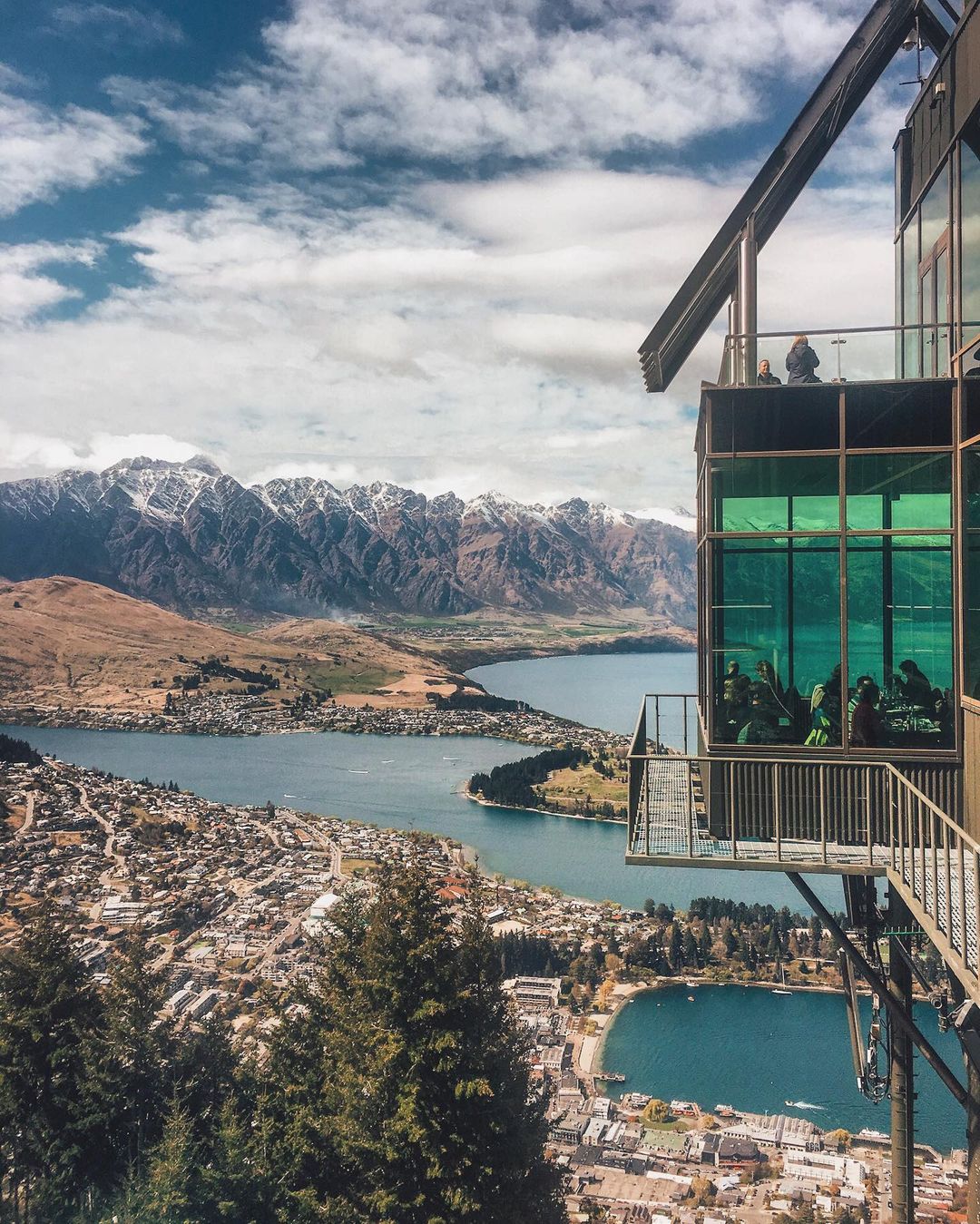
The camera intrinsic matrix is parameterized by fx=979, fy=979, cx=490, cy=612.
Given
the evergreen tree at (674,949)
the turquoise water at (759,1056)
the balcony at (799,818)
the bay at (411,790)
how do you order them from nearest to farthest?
1. the balcony at (799,818)
2. the turquoise water at (759,1056)
3. the evergreen tree at (674,949)
4. the bay at (411,790)

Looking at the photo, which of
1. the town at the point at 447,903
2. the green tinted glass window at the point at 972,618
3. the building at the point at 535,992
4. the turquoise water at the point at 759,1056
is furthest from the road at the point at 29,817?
the green tinted glass window at the point at 972,618

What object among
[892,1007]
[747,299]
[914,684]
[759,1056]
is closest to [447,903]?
[892,1007]

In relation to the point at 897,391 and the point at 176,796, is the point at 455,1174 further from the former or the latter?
the point at 176,796

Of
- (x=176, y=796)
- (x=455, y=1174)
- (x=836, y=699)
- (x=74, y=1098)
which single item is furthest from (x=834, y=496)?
(x=176, y=796)

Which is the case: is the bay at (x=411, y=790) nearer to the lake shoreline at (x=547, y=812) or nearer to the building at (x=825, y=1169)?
the lake shoreline at (x=547, y=812)

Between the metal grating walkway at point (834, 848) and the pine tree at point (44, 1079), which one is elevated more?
the metal grating walkway at point (834, 848)

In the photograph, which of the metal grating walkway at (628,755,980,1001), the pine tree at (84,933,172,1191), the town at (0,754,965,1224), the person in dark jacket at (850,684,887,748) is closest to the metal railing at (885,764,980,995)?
the metal grating walkway at (628,755,980,1001)
